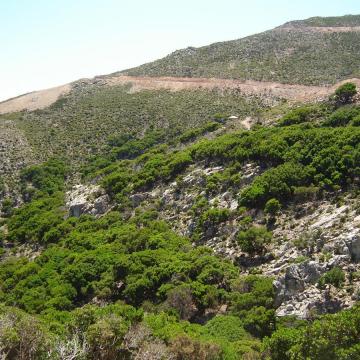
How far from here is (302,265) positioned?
33344 mm

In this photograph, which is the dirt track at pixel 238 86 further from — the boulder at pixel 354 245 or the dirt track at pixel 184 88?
the boulder at pixel 354 245

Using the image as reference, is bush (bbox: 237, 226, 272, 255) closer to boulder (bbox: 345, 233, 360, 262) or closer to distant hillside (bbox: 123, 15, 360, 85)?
boulder (bbox: 345, 233, 360, 262)

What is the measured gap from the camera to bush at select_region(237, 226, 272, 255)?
129 feet

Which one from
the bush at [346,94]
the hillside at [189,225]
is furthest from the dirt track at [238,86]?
the bush at [346,94]

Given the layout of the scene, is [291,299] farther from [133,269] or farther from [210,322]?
[133,269]

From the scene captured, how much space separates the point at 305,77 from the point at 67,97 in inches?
2084

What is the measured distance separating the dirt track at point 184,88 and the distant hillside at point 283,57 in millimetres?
2795

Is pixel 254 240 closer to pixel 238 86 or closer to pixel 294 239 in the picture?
pixel 294 239

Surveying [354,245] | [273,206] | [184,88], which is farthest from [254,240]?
[184,88]

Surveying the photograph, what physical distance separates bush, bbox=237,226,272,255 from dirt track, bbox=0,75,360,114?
33.5 metres

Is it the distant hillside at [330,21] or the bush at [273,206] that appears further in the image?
the distant hillside at [330,21]

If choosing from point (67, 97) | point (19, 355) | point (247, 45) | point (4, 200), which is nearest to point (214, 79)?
point (247, 45)

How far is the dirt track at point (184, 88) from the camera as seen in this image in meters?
81.9

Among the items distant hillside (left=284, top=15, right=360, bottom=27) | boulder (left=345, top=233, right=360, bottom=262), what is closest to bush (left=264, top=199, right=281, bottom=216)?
boulder (left=345, top=233, right=360, bottom=262)
